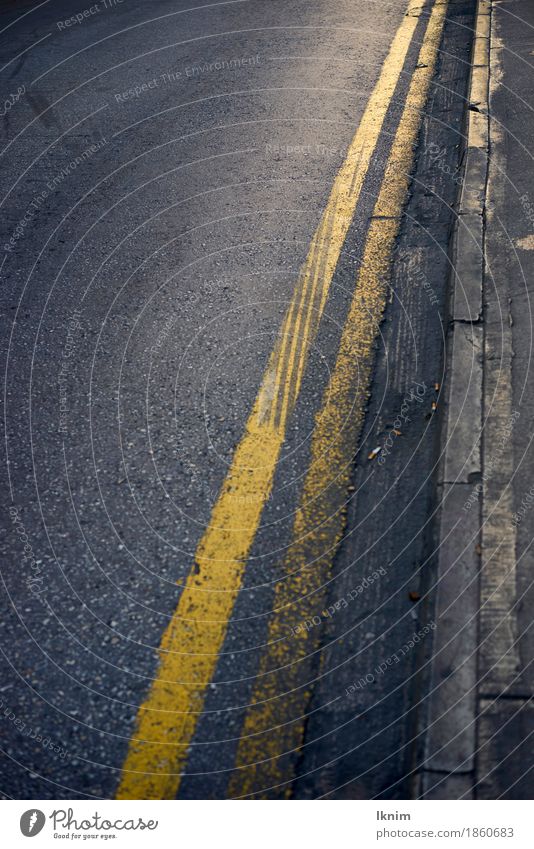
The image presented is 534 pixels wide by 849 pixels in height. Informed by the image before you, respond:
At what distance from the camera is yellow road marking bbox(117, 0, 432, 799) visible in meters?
1.87

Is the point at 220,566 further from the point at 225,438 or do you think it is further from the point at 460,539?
the point at 460,539

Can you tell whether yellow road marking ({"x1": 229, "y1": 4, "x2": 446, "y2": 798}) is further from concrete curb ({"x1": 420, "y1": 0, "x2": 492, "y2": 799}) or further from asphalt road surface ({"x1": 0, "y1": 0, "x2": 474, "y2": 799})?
concrete curb ({"x1": 420, "y1": 0, "x2": 492, "y2": 799})

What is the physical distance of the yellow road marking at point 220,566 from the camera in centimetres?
187

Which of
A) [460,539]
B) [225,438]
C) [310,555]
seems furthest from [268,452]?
[460,539]

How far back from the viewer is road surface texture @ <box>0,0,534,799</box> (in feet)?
6.18

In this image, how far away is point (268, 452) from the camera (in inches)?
101

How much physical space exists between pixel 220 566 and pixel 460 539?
0.71 m

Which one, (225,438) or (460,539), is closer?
(460,539)

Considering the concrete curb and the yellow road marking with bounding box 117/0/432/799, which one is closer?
the concrete curb

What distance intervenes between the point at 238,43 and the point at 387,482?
16.1 feet

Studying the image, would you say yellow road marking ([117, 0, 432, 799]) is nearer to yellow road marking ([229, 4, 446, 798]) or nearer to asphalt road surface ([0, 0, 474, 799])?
asphalt road surface ([0, 0, 474, 799])

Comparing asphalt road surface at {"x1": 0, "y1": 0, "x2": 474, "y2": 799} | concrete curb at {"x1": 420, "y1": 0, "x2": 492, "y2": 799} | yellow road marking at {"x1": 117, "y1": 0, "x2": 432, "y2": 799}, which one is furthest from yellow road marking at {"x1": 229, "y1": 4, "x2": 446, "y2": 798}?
concrete curb at {"x1": 420, "y1": 0, "x2": 492, "y2": 799}

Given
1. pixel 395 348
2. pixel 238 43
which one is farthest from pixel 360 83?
pixel 395 348

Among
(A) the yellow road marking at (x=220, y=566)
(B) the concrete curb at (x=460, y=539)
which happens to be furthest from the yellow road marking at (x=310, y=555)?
(B) the concrete curb at (x=460, y=539)
